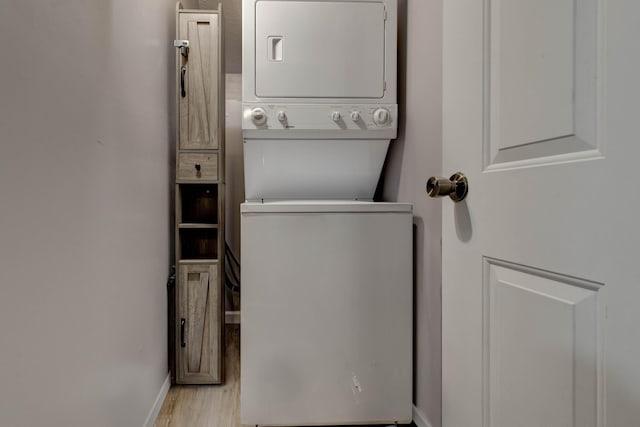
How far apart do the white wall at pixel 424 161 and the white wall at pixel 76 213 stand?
101cm

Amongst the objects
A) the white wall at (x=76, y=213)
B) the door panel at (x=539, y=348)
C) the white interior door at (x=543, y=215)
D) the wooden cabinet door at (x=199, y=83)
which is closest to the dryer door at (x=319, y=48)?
the wooden cabinet door at (x=199, y=83)

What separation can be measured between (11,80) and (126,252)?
65 centimetres

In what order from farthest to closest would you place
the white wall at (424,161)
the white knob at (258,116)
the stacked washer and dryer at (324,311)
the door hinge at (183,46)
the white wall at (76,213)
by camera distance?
the door hinge at (183,46) → the white knob at (258,116) → the stacked washer and dryer at (324,311) → the white wall at (424,161) → the white wall at (76,213)

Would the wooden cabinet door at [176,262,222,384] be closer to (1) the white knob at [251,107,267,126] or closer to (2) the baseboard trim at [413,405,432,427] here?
(1) the white knob at [251,107,267,126]

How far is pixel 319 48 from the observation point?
1456mm

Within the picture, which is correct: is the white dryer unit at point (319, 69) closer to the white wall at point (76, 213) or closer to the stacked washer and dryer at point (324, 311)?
the stacked washer and dryer at point (324, 311)

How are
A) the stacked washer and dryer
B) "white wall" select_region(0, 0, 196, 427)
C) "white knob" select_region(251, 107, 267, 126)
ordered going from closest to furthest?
"white wall" select_region(0, 0, 196, 427) < the stacked washer and dryer < "white knob" select_region(251, 107, 267, 126)

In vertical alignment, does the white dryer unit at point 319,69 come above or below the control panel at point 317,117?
Answer: above

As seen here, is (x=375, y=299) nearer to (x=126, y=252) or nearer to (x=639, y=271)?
(x=126, y=252)

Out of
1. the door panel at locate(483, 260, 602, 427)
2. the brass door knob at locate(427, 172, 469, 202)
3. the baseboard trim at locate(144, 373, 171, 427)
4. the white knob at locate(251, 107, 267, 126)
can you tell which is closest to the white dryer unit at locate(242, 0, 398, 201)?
the white knob at locate(251, 107, 267, 126)

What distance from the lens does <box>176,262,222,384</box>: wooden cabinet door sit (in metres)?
1.69

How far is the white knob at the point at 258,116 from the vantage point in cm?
143

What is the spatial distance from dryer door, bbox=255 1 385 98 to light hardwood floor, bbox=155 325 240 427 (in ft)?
4.32

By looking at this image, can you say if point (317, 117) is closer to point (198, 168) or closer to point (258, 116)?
point (258, 116)
